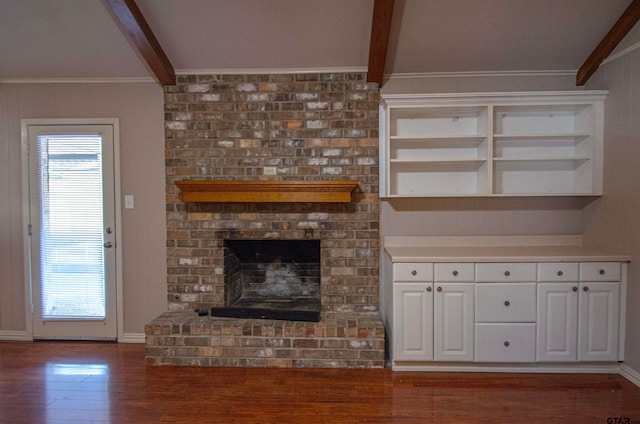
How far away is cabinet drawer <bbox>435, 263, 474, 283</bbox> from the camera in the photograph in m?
2.67

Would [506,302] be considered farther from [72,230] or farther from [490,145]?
[72,230]

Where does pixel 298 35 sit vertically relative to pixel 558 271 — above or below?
above

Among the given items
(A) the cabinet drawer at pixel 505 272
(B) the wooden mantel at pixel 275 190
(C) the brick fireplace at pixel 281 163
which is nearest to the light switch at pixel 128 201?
(C) the brick fireplace at pixel 281 163

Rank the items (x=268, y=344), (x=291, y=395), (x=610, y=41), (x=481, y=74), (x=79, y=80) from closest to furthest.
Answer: (x=291, y=395), (x=610, y=41), (x=268, y=344), (x=481, y=74), (x=79, y=80)

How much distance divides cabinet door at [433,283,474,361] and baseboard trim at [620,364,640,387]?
108cm

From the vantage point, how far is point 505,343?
2670 millimetres

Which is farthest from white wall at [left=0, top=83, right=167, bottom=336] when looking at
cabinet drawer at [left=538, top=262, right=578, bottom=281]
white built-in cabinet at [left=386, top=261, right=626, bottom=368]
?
cabinet drawer at [left=538, top=262, right=578, bottom=281]

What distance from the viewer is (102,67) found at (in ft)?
10.1

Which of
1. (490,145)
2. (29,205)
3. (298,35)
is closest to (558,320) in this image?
(490,145)

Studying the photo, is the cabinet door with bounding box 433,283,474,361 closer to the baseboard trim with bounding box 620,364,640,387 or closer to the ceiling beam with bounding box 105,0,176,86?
the baseboard trim with bounding box 620,364,640,387

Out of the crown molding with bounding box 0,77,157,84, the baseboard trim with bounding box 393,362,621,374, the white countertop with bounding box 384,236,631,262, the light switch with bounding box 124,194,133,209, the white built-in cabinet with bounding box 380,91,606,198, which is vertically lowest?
the baseboard trim with bounding box 393,362,621,374

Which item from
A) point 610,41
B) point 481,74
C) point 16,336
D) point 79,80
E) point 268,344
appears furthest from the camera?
point 16,336

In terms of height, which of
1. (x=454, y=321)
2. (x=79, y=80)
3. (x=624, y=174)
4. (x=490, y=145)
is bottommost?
(x=454, y=321)

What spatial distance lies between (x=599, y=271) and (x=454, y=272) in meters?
1.02
